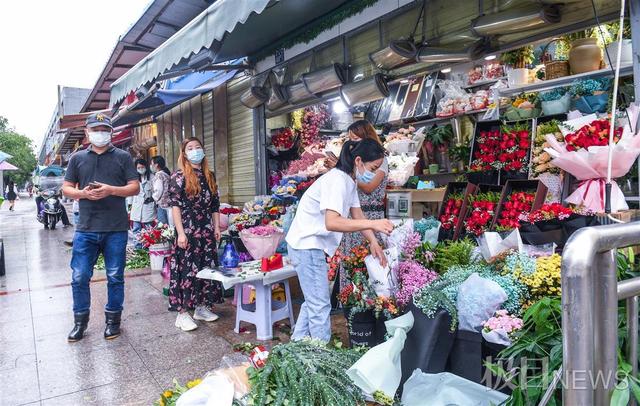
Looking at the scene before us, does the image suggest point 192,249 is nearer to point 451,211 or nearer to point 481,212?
point 451,211

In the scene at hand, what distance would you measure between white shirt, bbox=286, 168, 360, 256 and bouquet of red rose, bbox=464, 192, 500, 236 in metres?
1.24

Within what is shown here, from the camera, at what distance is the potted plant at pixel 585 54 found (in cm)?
404

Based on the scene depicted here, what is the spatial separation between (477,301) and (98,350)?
3361 millimetres

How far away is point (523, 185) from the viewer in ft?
13.1

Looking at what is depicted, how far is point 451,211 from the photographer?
429 centimetres

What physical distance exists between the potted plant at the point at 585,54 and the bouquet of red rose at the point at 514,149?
711mm

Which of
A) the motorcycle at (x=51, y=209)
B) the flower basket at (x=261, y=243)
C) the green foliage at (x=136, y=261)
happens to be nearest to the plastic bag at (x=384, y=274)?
the flower basket at (x=261, y=243)

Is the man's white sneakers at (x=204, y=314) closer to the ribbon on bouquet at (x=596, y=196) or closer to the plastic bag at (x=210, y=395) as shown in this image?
the plastic bag at (x=210, y=395)

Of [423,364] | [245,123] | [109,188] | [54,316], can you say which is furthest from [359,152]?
[245,123]

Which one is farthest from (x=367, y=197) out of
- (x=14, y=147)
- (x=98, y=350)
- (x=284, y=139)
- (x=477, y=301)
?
(x=14, y=147)

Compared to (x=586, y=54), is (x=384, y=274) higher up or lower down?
lower down

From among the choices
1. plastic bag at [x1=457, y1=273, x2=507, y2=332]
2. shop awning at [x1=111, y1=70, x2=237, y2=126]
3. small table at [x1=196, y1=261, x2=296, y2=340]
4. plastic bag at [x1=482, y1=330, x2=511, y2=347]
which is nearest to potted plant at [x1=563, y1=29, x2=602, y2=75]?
plastic bag at [x1=457, y1=273, x2=507, y2=332]

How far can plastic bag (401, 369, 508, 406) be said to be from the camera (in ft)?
7.57

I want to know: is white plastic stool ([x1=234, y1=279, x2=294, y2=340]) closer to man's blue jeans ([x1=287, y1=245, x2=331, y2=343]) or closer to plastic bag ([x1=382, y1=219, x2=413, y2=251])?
man's blue jeans ([x1=287, y1=245, x2=331, y2=343])
